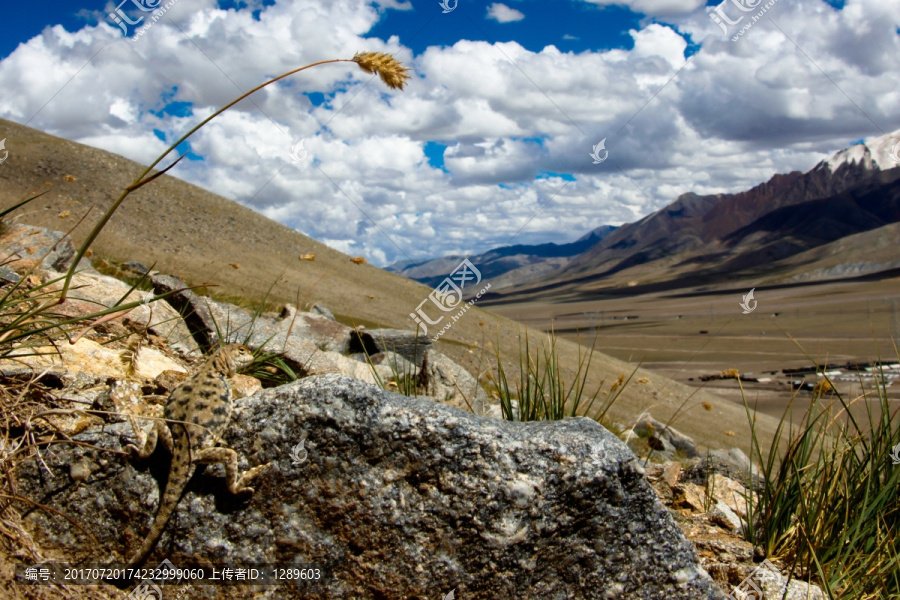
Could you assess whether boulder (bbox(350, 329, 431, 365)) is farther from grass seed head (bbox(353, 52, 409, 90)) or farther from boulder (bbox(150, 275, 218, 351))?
grass seed head (bbox(353, 52, 409, 90))

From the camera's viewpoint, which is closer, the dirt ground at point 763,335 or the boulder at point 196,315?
the boulder at point 196,315

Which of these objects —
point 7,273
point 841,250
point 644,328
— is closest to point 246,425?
point 7,273

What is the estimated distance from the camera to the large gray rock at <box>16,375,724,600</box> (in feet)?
10.9

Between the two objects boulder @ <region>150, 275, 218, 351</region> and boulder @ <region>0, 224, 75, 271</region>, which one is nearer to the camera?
boulder @ <region>0, 224, 75, 271</region>

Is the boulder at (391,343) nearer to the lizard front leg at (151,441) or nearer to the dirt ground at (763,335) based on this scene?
the lizard front leg at (151,441)

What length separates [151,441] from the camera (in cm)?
343

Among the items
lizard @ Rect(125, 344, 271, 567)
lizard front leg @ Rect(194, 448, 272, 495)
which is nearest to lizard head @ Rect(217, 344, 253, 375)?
lizard @ Rect(125, 344, 271, 567)

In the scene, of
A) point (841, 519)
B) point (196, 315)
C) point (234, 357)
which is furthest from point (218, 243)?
point (841, 519)

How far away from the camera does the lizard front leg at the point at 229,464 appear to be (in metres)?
3.39

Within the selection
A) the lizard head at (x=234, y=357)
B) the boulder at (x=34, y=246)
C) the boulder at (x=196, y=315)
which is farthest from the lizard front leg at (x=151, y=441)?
the boulder at (x=196, y=315)

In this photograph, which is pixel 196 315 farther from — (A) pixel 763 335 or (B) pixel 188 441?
(A) pixel 763 335

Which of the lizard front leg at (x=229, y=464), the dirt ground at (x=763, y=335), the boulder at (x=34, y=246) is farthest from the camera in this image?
the dirt ground at (x=763, y=335)

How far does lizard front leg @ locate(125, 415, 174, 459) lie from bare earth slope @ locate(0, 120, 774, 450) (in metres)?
24.5

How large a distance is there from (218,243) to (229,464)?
1700 inches
